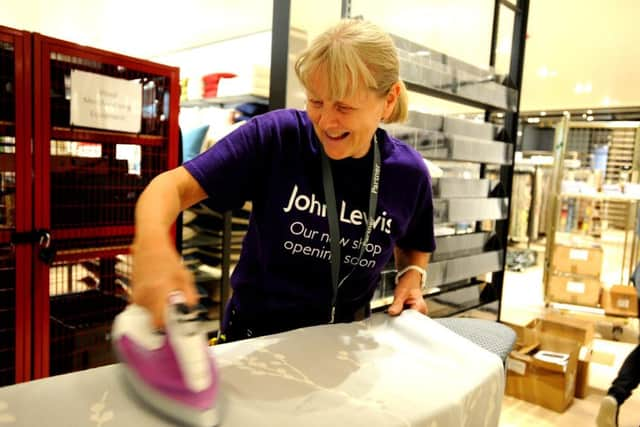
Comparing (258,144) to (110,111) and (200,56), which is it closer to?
(110,111)

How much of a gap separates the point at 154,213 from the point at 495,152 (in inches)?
106

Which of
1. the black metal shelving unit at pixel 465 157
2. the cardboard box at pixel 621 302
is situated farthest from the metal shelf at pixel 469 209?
the cardboard box at pixel 621 302

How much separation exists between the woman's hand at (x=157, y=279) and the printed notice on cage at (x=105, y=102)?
1.47m

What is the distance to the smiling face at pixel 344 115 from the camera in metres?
0.96

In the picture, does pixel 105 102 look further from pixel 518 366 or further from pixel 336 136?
pixel 518 366

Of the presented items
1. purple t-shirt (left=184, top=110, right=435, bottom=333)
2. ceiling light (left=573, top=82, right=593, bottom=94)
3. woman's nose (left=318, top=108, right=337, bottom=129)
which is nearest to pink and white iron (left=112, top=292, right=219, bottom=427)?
purple t-shirt (left=184, top=110, right=435, bottom=333)

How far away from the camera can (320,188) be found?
108cm

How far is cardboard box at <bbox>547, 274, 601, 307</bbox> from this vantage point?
173 inches

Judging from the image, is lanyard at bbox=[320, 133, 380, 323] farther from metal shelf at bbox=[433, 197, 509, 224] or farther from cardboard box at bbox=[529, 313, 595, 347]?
cardboard box at bbox=[529, 313, 595, 347]

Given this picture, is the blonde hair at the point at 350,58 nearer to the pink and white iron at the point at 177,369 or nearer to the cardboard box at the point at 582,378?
the pink and white iron at the point at 177,369

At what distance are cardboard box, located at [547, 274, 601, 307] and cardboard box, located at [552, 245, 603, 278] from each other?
0.06 m

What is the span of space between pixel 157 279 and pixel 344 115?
0.50 m

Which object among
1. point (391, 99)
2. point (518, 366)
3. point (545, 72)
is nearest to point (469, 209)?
point (518, 366)

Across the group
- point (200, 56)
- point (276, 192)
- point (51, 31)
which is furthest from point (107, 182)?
point (51, 31)
